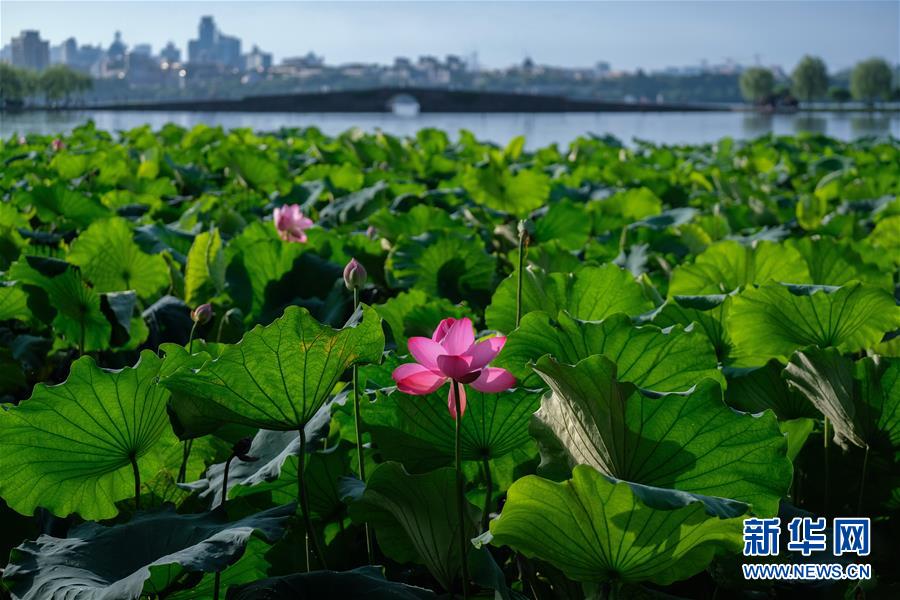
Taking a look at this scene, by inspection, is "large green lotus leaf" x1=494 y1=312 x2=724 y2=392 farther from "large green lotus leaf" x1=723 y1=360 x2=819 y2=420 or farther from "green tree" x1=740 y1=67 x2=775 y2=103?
"green tree" x1=740 y1=67 x2=775 y2=103

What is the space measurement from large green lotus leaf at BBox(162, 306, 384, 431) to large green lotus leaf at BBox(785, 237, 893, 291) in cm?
83

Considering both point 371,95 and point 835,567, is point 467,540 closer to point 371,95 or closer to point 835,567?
point 835,567

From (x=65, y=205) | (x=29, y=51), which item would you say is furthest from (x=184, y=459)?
(x=29, y=51)

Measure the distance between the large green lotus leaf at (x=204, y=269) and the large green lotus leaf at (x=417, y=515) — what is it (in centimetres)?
84

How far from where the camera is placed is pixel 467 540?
0.82 meters

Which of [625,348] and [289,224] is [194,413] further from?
[289,224]

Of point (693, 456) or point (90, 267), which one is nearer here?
point (693, 456)

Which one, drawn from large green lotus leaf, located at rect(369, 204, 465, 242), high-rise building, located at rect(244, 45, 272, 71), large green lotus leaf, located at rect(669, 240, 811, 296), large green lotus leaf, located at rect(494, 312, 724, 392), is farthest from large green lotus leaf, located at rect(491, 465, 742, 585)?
high-rise building, located at rect(244, 45, 272, 71)

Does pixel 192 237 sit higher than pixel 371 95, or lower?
lower

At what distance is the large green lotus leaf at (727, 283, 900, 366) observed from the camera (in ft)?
3.61

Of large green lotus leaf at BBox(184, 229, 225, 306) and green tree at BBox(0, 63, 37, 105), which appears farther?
green tree at BBox(0, 63, 37, 105)

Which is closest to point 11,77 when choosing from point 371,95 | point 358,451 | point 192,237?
point 371,95

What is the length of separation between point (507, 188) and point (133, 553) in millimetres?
1901

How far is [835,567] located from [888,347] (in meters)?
0.37
